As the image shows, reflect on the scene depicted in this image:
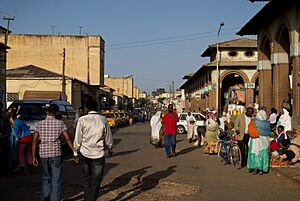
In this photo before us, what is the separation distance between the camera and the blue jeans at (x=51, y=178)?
737 centimetres

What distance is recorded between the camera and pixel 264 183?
34.4ft

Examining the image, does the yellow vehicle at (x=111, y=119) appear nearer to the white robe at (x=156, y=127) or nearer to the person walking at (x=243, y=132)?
the white robe at (x=156, y=127)

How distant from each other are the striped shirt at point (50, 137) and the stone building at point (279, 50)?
14.3 metres

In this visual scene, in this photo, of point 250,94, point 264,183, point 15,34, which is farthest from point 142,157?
point 15,34

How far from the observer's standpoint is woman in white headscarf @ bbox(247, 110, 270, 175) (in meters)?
11.8

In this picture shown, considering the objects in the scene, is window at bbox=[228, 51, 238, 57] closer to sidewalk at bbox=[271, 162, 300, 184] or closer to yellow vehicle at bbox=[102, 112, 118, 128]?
yellow vehicle at bbox=[102, 112, 118, 128]

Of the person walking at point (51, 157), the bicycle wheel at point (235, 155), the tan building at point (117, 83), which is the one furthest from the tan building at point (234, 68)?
the tan building at point (117, 83)

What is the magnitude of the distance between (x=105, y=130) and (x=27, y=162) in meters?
5.10

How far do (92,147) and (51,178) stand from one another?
86 cm

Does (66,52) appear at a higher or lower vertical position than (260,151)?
higher

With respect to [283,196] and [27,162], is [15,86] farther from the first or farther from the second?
[283,196]

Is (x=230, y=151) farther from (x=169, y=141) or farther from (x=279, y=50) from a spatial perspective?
(x=279, y=50)

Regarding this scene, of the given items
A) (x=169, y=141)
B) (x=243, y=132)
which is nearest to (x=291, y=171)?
(x=243, y=132)

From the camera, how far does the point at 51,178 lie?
7.44 m
